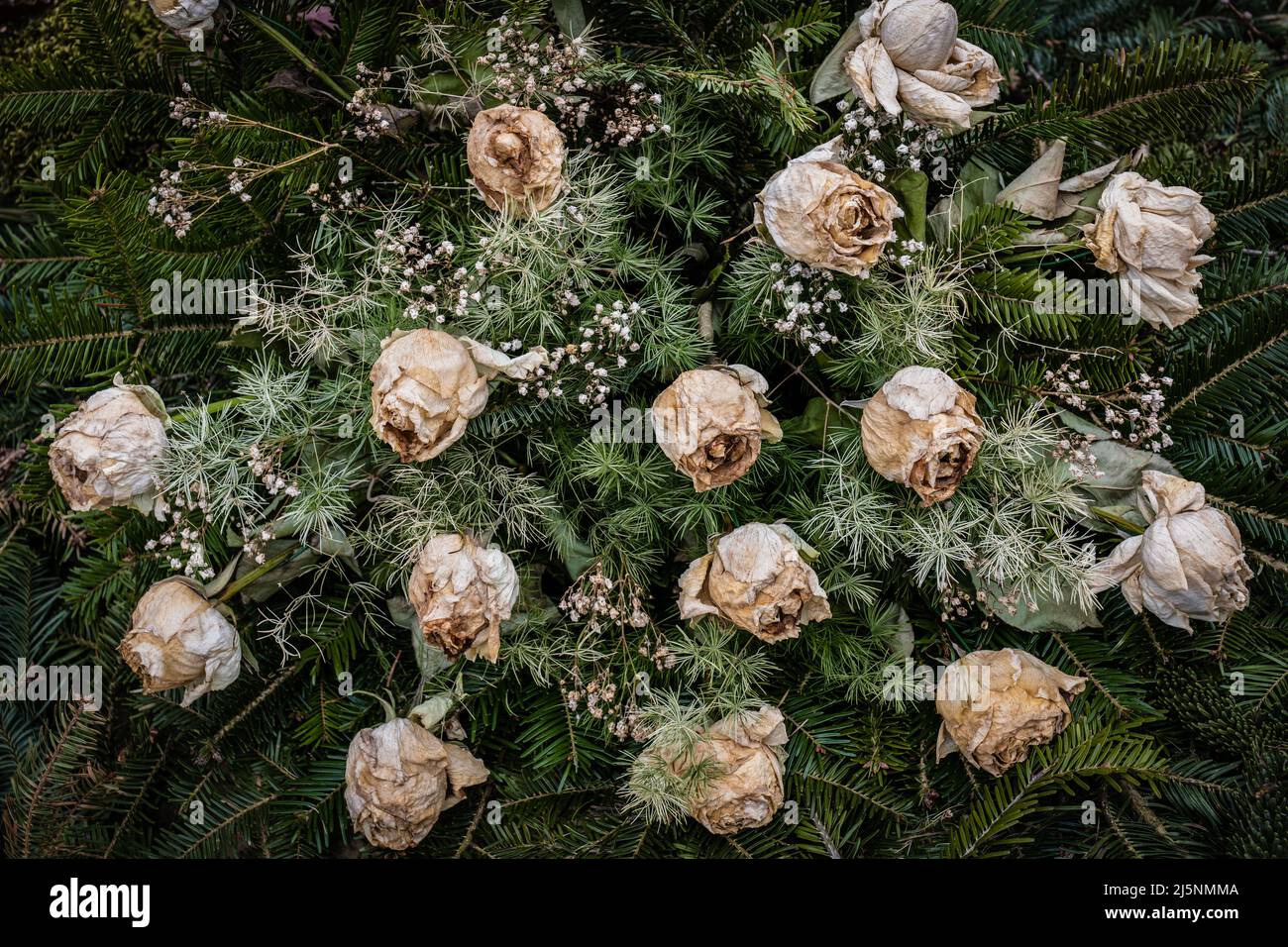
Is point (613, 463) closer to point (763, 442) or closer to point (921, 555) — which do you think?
point (763, 442)

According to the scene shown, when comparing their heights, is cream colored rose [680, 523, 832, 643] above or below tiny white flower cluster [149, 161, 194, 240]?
below

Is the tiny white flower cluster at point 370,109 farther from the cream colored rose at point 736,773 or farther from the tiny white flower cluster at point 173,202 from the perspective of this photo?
the cream colored rose at point 736,773

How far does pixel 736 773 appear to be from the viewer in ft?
2.59

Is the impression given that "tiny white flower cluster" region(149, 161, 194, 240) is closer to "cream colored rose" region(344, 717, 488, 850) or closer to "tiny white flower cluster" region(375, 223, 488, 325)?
"tiny white flower cluster" region(375, 223, 488, 325)

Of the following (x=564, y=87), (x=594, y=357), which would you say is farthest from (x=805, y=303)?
(x=564, y=87)

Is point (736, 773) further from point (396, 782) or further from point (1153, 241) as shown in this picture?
point (1153, 241)

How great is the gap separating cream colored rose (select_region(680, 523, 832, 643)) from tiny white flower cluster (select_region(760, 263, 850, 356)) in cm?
18

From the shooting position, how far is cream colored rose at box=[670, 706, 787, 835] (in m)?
0.79

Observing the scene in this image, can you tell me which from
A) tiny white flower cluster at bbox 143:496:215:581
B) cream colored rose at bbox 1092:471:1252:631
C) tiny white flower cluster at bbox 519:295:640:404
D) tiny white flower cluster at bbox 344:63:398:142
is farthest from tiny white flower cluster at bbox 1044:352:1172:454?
tiny white flower cluster at bbox 143:496:215:581

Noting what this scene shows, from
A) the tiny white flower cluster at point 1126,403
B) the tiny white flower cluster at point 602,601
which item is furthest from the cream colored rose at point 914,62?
the tiny white flower cluster at point 602,601

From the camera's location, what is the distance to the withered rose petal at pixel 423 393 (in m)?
0.68

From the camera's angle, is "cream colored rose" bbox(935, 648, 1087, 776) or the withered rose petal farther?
"cream colored rose" bbox(935, 648, 1087, 776)

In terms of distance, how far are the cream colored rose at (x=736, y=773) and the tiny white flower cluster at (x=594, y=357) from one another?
0.33m

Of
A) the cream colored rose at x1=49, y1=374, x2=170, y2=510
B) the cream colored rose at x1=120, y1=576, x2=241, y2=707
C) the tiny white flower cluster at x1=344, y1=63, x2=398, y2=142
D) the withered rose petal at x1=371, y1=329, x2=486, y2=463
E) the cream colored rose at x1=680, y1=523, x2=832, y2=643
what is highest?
the tiny white flower cluster at x1=344, y1=63, x2=398, y2=142
